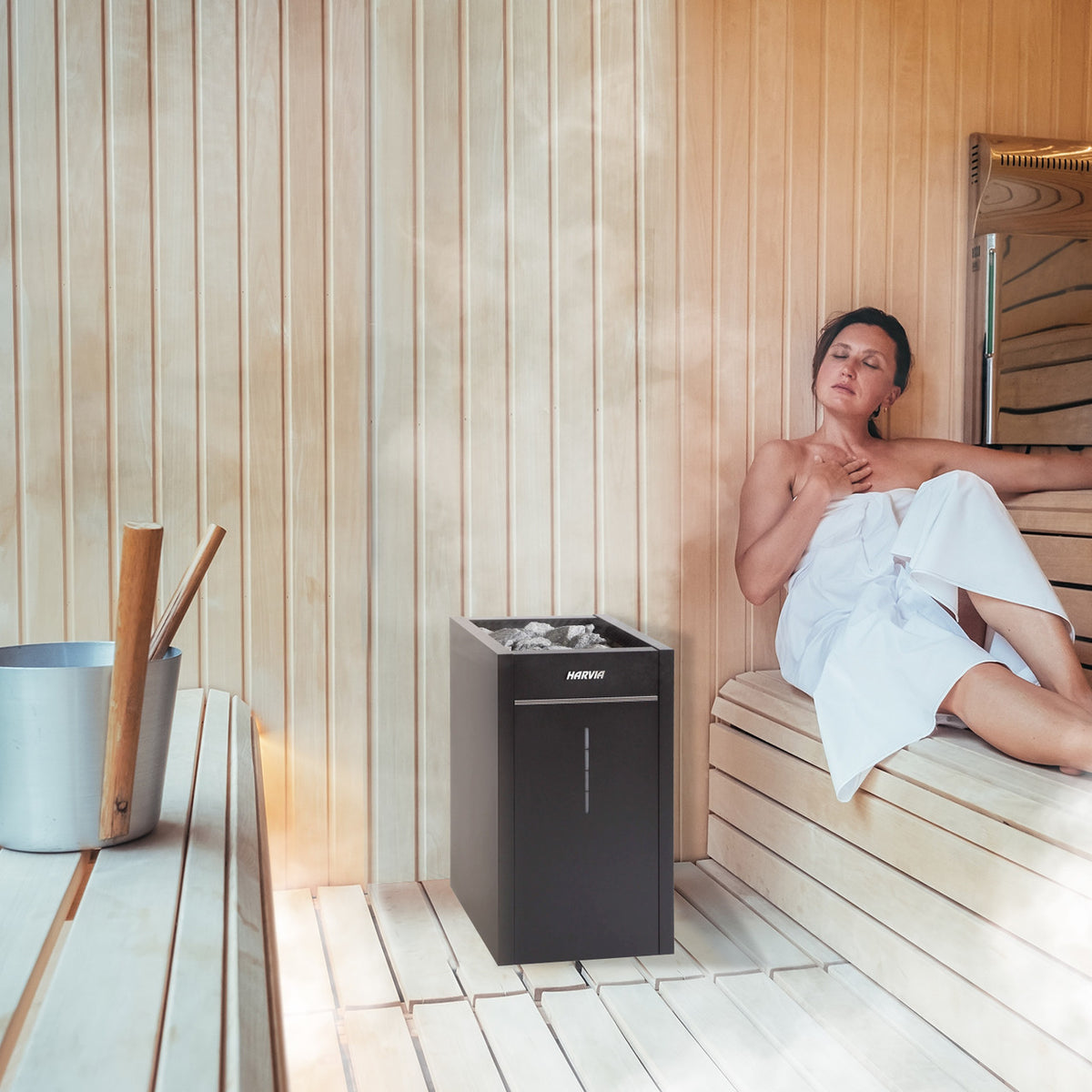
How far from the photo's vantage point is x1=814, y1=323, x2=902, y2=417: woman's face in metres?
2.48

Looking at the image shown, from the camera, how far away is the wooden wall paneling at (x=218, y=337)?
2.22 meters

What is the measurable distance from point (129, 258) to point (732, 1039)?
6.10 ft

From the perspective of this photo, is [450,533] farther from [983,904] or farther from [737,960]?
Answer: [983,904]

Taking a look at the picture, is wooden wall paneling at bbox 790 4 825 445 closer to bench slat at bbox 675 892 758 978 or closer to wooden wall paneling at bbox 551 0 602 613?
wooden wall paneling at bbox 551 0 602 613

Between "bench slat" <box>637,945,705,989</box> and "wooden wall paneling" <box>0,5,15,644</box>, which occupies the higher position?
"wooden wall paneling" <box>0,5,15,644</box>

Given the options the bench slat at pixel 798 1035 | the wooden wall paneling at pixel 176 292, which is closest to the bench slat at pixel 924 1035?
the bench slat at pixel 798 1035

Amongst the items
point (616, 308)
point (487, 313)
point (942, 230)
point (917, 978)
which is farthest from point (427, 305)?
point (917, 978)

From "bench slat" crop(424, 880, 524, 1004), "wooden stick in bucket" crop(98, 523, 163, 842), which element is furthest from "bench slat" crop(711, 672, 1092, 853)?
"wooden stick in bucket" crop(98, 523, 163, 842)

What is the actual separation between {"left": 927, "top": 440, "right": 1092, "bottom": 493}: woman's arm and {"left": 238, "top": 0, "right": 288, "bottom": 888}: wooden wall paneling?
1525 millimetres

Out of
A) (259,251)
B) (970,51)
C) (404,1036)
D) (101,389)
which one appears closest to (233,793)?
(404,1036)

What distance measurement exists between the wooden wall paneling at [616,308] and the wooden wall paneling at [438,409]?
324mm

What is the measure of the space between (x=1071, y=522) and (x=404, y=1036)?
1690mm

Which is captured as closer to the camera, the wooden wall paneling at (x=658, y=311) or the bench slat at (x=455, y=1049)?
the bench slat at (x=455, y=1049)

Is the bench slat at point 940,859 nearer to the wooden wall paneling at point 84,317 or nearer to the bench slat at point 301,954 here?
the bench slat at point 301,954
